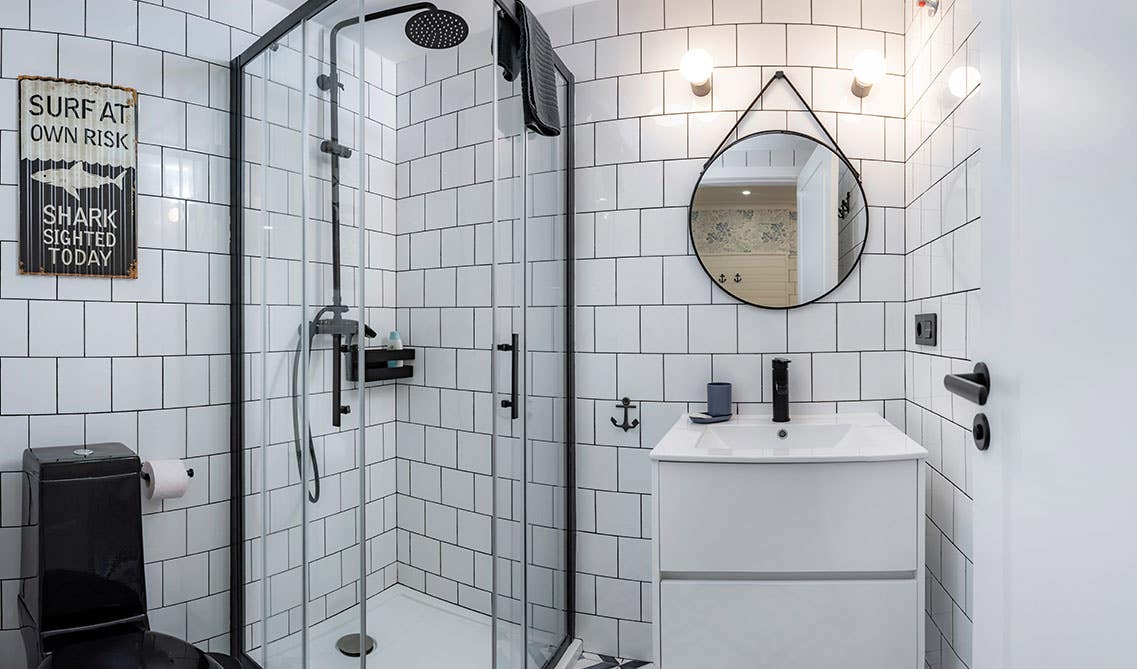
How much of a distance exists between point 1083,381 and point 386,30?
161 centimetres

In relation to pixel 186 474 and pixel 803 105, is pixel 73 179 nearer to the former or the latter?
pixel 186 474

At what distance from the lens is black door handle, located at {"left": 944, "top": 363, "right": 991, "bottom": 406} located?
901mm

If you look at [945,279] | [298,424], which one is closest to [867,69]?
[945,279]

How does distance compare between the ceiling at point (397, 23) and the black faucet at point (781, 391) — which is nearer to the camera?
the ceiling at point (397, 23)

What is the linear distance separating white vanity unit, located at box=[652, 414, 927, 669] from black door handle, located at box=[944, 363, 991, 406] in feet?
2.07

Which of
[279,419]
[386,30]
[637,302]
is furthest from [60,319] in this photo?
[637,302]

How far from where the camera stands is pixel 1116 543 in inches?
24.6

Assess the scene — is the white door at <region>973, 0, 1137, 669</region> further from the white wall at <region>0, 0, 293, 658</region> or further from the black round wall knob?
the white wall at <region>0, 0, 293, 658</region>

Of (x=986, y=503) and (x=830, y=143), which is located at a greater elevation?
(x=830, y=143)

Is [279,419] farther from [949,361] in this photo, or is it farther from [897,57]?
[897,57]

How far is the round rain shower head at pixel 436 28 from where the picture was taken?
1578 millimetres

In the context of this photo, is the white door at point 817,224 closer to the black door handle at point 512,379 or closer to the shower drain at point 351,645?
the black door handle at point 512,379

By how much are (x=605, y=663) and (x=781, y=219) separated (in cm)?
175

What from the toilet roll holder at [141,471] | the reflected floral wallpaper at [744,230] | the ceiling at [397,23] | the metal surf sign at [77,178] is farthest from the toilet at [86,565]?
the reflected floral wallpaper at [744,230]
